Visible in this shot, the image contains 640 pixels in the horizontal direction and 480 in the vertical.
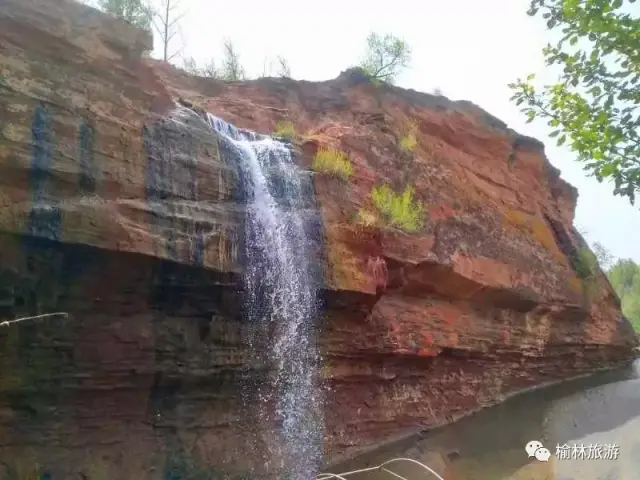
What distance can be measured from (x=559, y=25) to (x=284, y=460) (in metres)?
7.49

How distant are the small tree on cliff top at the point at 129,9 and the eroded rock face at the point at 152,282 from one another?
679cm

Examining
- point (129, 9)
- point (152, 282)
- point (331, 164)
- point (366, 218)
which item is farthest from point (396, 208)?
point (129, 9)

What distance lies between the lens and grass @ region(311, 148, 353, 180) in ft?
36.5

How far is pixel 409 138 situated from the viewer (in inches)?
576

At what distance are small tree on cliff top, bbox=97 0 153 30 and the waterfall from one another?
24.2ft

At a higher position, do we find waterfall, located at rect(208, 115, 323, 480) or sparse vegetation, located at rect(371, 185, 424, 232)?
sparse vegetation, located at rect(371, 185, 424, 232)

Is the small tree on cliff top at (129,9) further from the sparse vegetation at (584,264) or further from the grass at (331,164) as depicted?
the sparse vegetation at (584,264)

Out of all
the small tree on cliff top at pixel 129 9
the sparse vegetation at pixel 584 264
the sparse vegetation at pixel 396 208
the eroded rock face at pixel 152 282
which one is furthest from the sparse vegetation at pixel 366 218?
the sparse vegetation at pixel 584 264

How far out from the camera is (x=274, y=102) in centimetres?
1581

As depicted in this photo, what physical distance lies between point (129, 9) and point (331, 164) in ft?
27.7

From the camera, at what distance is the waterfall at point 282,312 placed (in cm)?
916

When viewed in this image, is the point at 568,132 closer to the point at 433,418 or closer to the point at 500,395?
the point at 433,418

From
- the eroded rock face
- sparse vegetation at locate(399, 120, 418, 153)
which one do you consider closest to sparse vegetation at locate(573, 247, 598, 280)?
the eroded rock face

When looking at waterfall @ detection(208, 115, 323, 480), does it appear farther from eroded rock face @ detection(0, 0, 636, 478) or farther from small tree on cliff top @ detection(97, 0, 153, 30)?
small tree on cliff top @ detection(97, 0, 153, 30)
